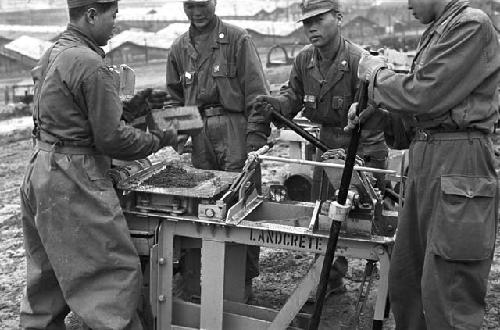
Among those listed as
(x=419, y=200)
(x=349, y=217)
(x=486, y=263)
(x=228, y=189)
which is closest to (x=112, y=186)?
(x=228, y=189)

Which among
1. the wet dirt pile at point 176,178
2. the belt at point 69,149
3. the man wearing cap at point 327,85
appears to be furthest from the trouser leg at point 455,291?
the belt at point 69,149

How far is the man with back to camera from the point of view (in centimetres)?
368

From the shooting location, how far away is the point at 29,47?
71.3 feet

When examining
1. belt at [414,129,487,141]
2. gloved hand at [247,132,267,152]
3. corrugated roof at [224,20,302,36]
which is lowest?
corrugated roof at [224,20,302,36]

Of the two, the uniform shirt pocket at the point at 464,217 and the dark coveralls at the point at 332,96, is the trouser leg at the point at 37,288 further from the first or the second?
the uniform shirt pocket at the point at 464,217

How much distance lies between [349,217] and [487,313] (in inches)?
78.0

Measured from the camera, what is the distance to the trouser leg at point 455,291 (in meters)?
3.80

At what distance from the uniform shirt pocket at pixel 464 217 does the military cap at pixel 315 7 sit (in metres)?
1.90

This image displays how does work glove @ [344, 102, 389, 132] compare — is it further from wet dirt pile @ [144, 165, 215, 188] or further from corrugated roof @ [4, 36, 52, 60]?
corrugated roof @ [4, 36, 52, 60]

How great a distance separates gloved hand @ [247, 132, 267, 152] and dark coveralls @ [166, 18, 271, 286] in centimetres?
6

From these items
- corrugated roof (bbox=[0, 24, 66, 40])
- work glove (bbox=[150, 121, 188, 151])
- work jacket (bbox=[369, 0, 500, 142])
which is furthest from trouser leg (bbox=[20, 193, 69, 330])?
corrugated roof (bbox=[0, 24, 66, 40])

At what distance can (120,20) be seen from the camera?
32625 millimetres

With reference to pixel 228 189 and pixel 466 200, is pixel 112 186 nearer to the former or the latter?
pixel 228 189

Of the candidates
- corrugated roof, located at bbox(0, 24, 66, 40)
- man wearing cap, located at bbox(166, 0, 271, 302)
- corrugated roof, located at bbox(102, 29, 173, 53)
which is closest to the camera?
man wearing cap, located at bbox(166, 0, 271, 302)
